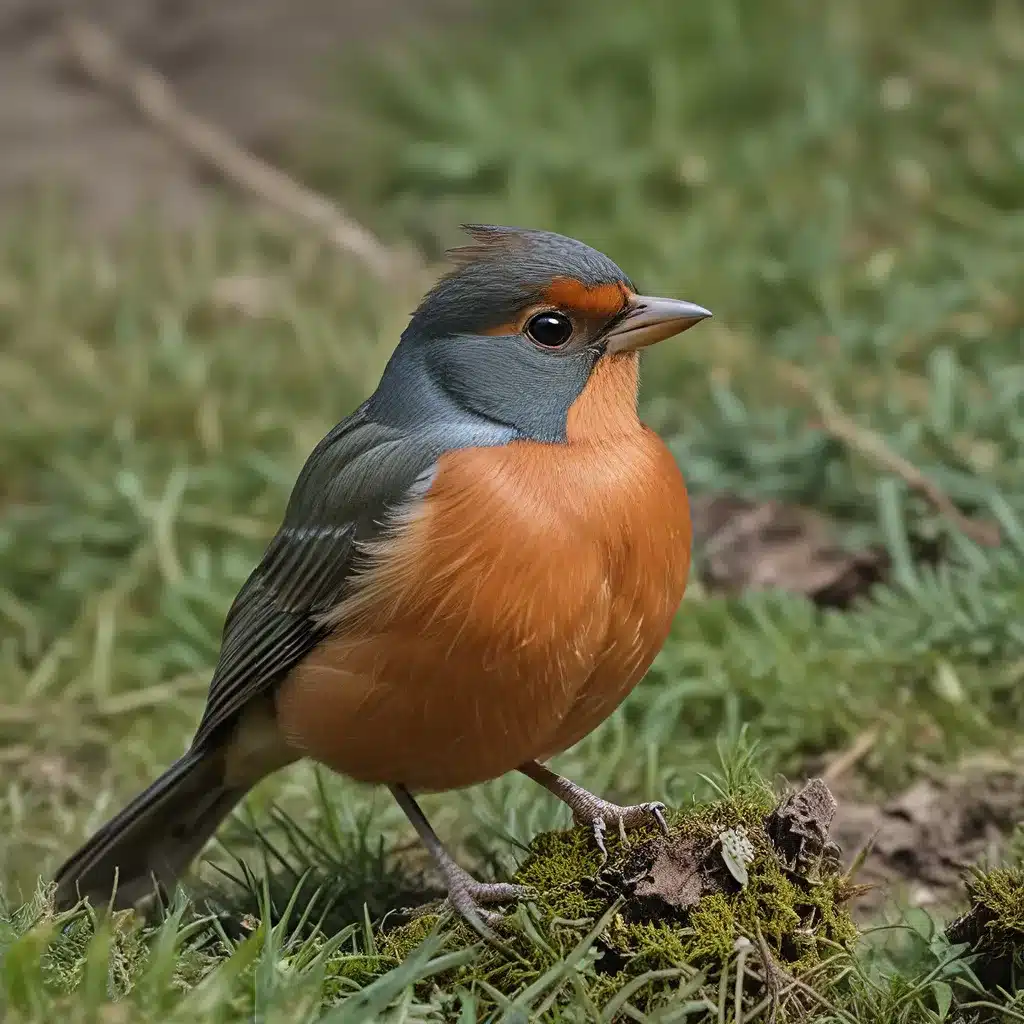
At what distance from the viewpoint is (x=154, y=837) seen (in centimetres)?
430

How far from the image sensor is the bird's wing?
3.77 meters

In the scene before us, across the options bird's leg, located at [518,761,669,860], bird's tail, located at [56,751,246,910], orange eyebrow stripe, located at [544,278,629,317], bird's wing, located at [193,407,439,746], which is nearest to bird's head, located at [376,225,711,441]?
orange eyebrow stripe, located at [544,278,629,317]

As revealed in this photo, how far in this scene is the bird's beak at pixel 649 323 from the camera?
3861 mm

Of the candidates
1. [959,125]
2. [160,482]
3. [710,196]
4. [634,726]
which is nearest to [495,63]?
[710,196]

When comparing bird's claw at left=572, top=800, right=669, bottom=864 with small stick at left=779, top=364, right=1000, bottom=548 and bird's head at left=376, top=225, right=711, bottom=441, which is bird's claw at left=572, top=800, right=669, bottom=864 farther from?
small stick at left=779, top=364, right=1000, bottom=548

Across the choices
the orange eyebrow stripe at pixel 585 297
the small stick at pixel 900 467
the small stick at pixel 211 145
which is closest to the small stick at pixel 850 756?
the small stick at pixel 900 467

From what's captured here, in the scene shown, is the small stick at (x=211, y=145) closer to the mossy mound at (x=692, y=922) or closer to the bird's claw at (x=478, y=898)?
the bird's claw at (x=478, y=898)

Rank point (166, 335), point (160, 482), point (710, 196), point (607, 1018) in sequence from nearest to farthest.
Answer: point (607, 1018) → point (160, 482) → point (166, 335) → point (710, 196)

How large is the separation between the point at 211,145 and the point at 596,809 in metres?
6.13

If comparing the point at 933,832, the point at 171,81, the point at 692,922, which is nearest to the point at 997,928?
the point at 692,922

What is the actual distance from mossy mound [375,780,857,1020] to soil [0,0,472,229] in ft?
20.5

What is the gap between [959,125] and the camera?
8172 mm

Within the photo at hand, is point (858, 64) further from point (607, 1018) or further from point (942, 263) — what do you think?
point (607, 1018)

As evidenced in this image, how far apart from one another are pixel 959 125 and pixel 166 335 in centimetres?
431
